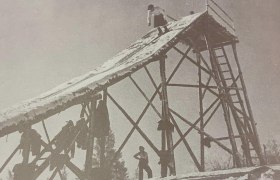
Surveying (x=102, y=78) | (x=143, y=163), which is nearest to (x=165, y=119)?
(x=102, y=78)

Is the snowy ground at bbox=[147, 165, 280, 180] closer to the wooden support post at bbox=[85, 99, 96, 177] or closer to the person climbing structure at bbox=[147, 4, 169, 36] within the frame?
the wooden support post at bbox=[85, 99, 96, 177]

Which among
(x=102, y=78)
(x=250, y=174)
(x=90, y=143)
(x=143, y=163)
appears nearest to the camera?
(x=250, y=174)

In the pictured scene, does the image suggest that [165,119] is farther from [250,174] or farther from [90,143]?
[250,174]

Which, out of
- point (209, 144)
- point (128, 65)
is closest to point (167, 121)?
point (128, 65)

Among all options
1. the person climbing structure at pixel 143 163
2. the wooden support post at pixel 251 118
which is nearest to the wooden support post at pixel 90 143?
the person climbing structure at pixel 143 163

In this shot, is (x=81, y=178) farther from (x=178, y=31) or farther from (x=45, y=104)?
(x=178, y=31)

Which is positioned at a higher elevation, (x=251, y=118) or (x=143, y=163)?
(x=251, y=118)

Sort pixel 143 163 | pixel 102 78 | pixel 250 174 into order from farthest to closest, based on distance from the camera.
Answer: pixel 143 163
pixel 102 78
pixel 250 174

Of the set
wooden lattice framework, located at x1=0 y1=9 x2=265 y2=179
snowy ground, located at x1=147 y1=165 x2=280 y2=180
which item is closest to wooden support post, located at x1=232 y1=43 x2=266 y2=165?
wooden lattice framework, located at x1=0 y1=9 x2=265 y2=179

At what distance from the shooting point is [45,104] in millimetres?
6941

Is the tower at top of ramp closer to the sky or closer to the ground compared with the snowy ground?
closer to the sky

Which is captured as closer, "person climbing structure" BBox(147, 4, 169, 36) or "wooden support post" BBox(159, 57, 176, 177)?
"wooden support post" BBox(159, 57, 176, 177)

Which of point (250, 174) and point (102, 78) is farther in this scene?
point (102, 78)

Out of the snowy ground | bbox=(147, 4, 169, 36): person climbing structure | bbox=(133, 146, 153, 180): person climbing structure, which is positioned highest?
bbox=(147, 4, 169, 36): person climbing structure
